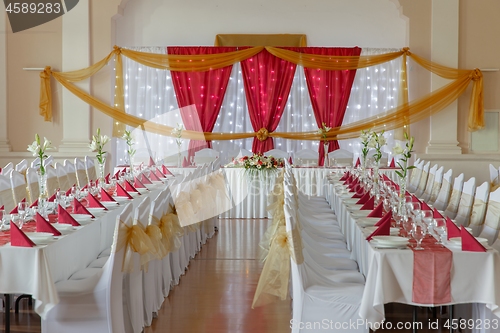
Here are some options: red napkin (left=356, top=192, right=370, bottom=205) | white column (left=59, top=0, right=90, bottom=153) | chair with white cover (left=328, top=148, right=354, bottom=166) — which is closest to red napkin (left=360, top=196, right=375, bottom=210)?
red napkin (left=356, top=192, right=370, bottom=205)

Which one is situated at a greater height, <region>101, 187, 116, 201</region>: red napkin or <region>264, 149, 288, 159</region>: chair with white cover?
<region>264, 149, 288, 159</region>: chair with white cover

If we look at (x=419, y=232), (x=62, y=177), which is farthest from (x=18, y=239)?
(x=62, y=177)

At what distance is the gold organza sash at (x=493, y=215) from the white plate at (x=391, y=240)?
174cm

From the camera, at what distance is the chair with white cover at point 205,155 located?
12.5m

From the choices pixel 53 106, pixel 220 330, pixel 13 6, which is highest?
pixel 13 6

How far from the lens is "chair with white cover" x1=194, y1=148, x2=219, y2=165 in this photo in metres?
12.5

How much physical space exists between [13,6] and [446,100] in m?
8.63

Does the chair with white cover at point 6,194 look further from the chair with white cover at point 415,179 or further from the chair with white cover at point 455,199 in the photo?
the chair with white cover at point 415,179

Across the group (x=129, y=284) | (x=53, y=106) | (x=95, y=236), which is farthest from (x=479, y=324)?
(x=53, y=106)

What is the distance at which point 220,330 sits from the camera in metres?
5.41

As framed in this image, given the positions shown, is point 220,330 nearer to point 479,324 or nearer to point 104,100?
point 479,324

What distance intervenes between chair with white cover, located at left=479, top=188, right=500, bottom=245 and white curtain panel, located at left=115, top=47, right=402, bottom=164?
728 centimetres

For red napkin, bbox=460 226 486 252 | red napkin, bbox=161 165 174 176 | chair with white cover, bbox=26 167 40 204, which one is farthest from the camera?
red napkin, bbox=161 165 174 176

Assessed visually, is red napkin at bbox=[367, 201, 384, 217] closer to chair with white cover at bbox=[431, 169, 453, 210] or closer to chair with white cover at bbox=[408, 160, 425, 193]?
chair with white cover at bbox=[431, 169, 453, 210]
